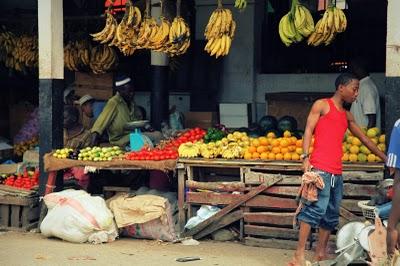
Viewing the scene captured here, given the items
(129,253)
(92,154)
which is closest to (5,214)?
(92,154)

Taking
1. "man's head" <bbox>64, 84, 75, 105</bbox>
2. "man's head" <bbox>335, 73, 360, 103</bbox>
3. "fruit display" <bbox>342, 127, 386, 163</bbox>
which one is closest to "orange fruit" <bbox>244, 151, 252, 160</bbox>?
"fruit display" <bbox>342, 127, 386, 163</bbox>

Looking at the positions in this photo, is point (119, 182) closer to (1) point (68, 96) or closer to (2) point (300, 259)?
(1) point (68, 96)

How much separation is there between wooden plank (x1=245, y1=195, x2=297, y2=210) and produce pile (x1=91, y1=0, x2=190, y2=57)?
2290mm

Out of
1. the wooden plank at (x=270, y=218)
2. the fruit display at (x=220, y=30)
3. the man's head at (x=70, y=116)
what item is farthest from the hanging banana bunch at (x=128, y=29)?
the wooden plank at (x=270, y=218)

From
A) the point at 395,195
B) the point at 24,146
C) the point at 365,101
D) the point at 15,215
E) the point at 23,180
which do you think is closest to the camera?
the point at 395,195

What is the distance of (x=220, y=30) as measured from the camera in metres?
8.01

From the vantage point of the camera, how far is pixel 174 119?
9.97m

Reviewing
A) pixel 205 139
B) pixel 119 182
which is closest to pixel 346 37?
pixel 205 139

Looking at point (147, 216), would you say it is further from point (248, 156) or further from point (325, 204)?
point (325, 204)

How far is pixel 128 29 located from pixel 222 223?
9.27 feet

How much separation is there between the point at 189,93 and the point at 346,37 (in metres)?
2.82

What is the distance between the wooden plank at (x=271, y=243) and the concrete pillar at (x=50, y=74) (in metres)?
2.90

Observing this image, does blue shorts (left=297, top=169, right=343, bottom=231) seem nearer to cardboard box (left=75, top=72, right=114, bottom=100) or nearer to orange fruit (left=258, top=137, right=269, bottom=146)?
orange fruit (left=258, top=137, right=269, bottom=146)

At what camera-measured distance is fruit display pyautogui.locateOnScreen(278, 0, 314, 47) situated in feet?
24.6
